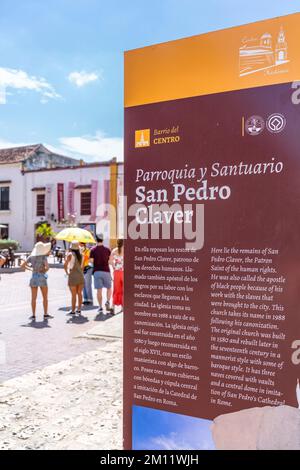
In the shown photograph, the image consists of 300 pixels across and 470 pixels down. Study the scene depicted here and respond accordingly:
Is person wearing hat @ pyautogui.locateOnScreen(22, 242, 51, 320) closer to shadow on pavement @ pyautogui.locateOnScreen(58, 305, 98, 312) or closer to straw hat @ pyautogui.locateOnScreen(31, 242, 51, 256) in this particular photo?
straw hat @ pyautogui.locateOnScreen(31, 242, 51, 256)

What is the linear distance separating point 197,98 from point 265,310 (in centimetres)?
116

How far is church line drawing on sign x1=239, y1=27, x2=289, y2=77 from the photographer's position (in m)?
2.02

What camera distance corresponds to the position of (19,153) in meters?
38.0

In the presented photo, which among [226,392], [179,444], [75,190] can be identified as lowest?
[179,444]

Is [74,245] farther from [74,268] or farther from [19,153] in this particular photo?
[19,153]

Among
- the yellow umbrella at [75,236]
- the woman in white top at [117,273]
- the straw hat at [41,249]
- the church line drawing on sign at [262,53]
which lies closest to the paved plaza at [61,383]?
the woman in white top at [117,273]

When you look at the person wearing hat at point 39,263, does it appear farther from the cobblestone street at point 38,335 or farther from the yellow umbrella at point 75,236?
the yellow umbrella at point 75,236

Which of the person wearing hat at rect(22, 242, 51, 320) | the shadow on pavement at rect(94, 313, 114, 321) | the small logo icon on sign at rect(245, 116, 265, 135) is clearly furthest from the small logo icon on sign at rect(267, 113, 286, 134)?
the shadow on pavement at rect(94, 313, 114, 321)

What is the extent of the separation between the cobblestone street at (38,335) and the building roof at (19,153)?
28.1m

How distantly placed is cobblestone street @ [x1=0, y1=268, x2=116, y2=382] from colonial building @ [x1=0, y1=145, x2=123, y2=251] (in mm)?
20487

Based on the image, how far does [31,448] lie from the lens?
3.28 metres

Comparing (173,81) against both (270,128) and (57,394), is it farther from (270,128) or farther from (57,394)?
(57,394)

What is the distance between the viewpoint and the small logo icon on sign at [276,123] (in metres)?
2.03

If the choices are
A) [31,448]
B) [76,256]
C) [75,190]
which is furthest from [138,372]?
[75,190]
